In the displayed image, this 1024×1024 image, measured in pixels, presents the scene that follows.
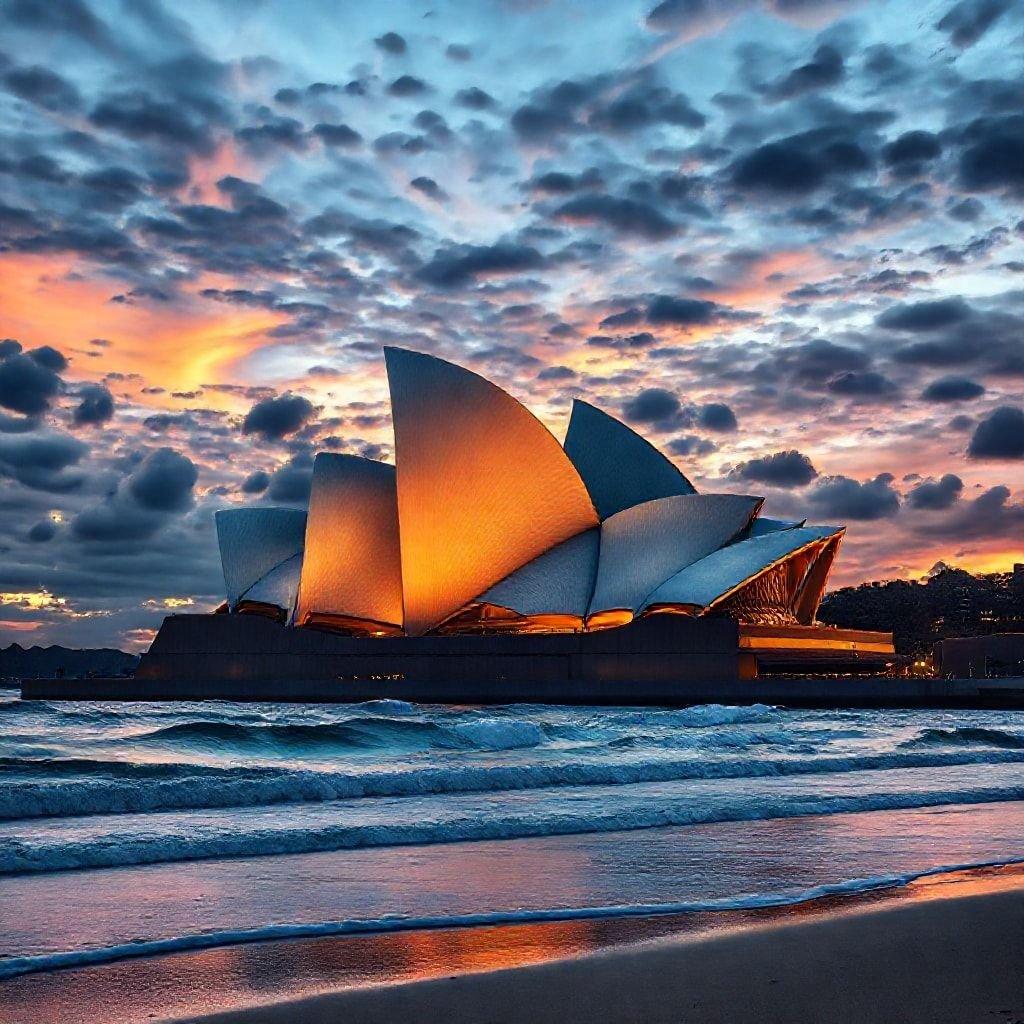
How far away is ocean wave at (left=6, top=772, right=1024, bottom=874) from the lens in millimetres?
7730

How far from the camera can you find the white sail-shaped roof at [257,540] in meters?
56.1

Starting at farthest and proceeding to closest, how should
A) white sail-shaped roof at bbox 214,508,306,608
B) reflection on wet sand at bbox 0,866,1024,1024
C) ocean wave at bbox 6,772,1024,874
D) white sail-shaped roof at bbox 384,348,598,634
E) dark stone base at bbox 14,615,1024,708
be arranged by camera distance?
white sail-shaped roof at bbox 214,508,306,608, white sail-shaped roof at bbox 384,348,598,634, dark stone base at bbox 14,615,1024,708, ocean wave at bbox 6,772,1024,874, reflection on wet sand at bbox 0,866,1024,1024

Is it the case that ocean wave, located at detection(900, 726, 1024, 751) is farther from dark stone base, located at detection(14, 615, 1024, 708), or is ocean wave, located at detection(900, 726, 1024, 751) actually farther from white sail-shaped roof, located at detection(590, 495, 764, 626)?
white sail-shaped roof, located at detection(590, 495, 764, 626)

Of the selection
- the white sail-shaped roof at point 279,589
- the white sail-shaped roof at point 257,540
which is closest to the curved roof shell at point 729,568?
the white sail-shaped roof at point 279,589

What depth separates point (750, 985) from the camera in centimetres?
439

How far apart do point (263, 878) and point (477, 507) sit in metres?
38.8

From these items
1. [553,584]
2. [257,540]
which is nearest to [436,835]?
[553,584]

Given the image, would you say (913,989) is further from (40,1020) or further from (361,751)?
(361,751)

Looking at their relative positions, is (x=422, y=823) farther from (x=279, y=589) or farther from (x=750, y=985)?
(x=279, y=589)

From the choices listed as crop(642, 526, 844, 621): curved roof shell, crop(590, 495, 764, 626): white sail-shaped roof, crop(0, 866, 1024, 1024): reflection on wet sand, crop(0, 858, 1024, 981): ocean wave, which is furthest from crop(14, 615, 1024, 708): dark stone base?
crop(0, 866, 1024, 1024): reflection on wet sand

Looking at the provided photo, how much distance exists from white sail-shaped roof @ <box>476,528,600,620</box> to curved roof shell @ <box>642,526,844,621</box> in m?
3.07

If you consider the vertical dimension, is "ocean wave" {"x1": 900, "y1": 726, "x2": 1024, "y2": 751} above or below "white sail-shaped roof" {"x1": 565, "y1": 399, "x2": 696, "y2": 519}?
below

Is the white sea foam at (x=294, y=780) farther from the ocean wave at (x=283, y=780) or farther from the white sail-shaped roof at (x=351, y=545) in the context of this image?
the white sail-shaped roof at (x=351, y=545)

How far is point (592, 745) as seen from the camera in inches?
802
